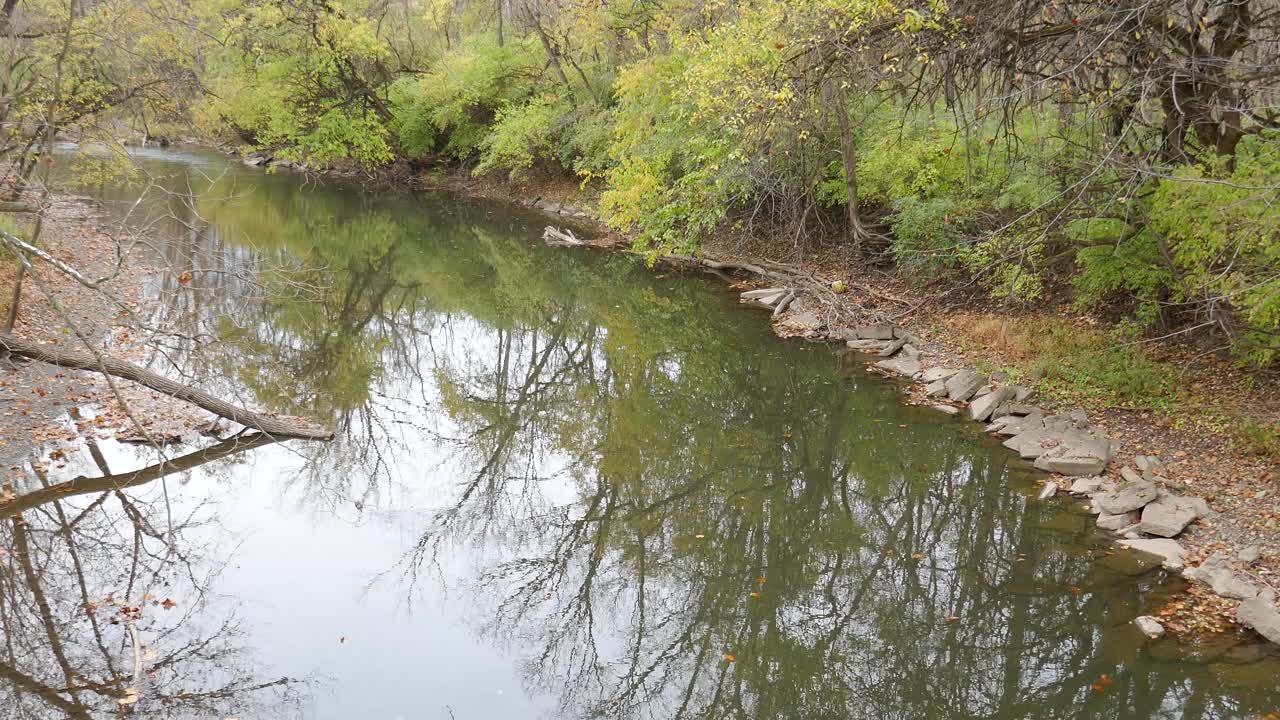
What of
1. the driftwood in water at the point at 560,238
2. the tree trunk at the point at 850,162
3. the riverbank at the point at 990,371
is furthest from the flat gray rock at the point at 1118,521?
the driftwood in water at the point at 560,238

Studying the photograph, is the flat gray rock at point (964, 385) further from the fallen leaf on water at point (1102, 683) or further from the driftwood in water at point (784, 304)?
the fallen leaf on water at point (1102, 683)

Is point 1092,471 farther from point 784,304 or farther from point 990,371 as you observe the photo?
point 784,304

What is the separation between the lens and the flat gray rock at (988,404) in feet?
41.7

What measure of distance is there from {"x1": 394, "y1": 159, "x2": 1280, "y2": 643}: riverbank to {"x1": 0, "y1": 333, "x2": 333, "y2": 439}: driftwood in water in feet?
31.3

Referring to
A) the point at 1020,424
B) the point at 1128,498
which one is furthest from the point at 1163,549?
the point at 1020,424

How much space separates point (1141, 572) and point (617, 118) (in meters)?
20.3

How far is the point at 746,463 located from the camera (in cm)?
1186

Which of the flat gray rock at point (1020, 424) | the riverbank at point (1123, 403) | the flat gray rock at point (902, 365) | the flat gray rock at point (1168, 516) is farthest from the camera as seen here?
the flat gray rock at point (902, 365)

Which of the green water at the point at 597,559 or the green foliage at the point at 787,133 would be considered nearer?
the green water at the point at 597,559

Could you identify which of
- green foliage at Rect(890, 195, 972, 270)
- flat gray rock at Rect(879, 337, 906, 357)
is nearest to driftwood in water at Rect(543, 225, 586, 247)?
green foliage at Rect(890, 195, 972, 270)

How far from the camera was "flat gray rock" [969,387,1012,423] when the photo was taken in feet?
41.7

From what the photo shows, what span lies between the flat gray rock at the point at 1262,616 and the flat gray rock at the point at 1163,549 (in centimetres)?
92

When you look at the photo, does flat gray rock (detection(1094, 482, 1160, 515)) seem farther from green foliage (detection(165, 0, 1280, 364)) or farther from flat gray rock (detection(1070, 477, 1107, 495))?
green foliage (detection(165, 0, 1280, 364))

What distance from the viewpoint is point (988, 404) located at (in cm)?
1276
